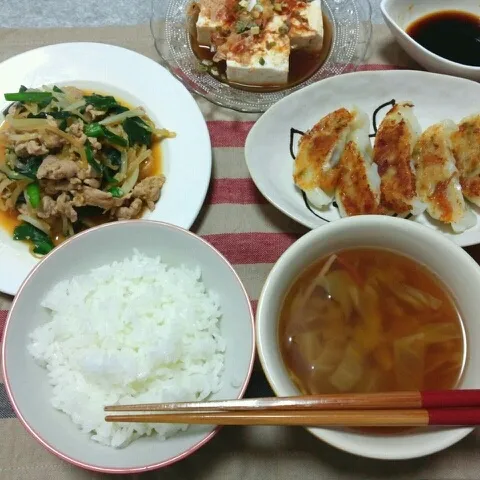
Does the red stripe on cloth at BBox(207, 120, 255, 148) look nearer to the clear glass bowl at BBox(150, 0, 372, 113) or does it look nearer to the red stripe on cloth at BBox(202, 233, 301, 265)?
the clear glass bowl at BBox(150, 0, 372, 113)

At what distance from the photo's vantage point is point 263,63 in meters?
2.04

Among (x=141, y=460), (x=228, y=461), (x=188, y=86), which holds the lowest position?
(x=228, y=461)

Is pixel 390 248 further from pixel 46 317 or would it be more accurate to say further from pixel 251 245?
pixel 46 317

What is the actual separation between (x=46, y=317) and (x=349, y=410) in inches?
35.8

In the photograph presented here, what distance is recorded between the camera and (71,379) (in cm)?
147

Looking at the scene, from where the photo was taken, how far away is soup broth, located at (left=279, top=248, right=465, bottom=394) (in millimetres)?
1307

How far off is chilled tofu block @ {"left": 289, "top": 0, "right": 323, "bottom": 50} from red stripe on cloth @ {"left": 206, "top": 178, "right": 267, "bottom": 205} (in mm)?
642

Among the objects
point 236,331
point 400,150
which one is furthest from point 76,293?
point 400,150

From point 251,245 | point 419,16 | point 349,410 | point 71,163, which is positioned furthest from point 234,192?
point 419,16

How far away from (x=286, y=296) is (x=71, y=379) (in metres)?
0.65

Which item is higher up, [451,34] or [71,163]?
[451,34]

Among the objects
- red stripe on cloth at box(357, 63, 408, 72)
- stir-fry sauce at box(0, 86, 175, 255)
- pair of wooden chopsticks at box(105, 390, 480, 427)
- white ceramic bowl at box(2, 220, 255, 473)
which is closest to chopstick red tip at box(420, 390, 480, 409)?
pair of wooden chopsticks at box(105, 390, 480, 427)

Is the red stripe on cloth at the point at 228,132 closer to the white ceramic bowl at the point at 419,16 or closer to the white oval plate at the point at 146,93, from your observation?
the white oval plate at the point at 146,93

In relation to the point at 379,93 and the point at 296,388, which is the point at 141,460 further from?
the point at 379,93
